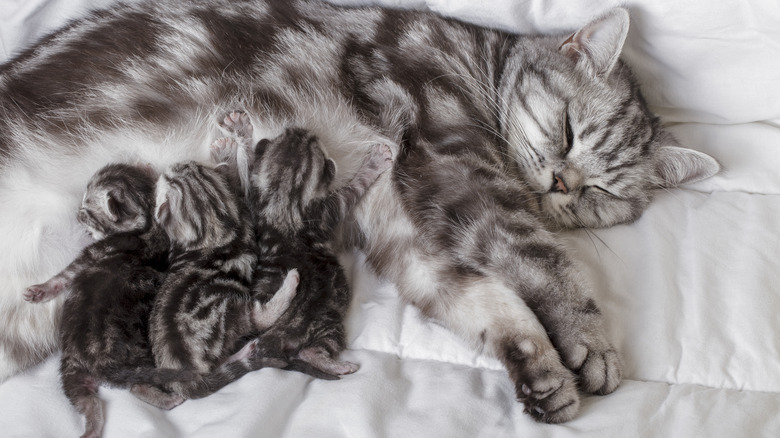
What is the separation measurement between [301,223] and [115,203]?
408 millimetres

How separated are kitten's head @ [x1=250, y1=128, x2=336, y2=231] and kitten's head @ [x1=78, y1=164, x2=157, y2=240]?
25cm

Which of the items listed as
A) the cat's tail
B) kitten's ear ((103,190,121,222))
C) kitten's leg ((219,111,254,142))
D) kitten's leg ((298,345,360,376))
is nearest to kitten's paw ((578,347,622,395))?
kitten's leg ((298,345,360,376))

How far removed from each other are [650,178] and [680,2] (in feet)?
1.48

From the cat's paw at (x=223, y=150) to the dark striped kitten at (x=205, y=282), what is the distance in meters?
0.08

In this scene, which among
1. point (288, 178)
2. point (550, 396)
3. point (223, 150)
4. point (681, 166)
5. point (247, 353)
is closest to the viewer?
point (550, 396)

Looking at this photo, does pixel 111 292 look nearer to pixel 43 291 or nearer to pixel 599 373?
pixel 43 291

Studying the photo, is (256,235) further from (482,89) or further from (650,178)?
Answer: (650,178)

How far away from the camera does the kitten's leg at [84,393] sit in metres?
1.15

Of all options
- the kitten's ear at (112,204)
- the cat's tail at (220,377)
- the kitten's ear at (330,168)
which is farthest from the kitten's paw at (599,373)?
the kitten's ear at (112,204)

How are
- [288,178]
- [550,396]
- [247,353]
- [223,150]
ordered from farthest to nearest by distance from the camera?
1. [223,150]
2. [288,178]
3. [247,353]
4. [550,396]

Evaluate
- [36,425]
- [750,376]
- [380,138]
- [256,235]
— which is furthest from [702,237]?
[36,425]

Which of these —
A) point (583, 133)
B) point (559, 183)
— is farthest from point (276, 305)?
point (583, 133)

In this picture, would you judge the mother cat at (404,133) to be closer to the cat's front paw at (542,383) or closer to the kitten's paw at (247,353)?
the cat's front paw at (542,383)

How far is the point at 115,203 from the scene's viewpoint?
133 cm
